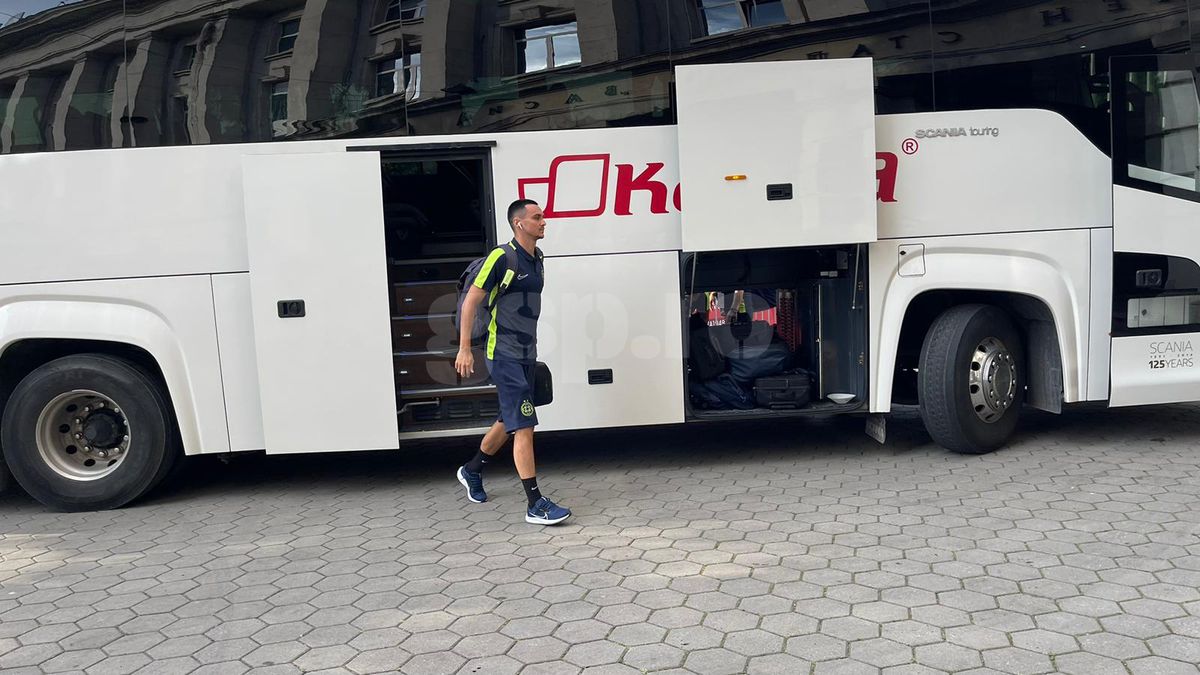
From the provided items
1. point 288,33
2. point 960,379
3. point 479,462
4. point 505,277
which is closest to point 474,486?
point 479,462

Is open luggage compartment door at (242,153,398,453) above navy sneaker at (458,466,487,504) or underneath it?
above

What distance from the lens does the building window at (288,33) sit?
5.57m

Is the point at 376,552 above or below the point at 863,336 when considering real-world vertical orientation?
below

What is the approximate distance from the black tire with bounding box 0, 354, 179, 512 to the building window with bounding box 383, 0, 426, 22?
2.76 metres

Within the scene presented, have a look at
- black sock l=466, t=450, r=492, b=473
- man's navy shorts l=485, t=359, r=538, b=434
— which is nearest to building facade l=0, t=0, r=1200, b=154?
man's navy shorts l=485, t=359, r=538, b=434

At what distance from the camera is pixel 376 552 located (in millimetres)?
4805

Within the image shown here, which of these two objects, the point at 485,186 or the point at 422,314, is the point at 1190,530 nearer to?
the point at 485,186

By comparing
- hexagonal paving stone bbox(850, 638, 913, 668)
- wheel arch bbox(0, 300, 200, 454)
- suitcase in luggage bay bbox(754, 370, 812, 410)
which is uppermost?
wheel arch bbox(0, 300, 200, 454)

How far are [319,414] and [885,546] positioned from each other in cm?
344

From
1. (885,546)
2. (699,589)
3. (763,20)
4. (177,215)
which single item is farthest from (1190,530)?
(177,215)

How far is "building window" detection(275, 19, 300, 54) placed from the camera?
5.57m

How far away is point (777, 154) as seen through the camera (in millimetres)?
5695

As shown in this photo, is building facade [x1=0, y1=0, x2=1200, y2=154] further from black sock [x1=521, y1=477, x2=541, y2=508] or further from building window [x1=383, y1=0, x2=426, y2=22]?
black sock [x1=521, y1=477, x2=541, y2=508]

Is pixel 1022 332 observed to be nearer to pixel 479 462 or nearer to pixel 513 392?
pixel 513 392
